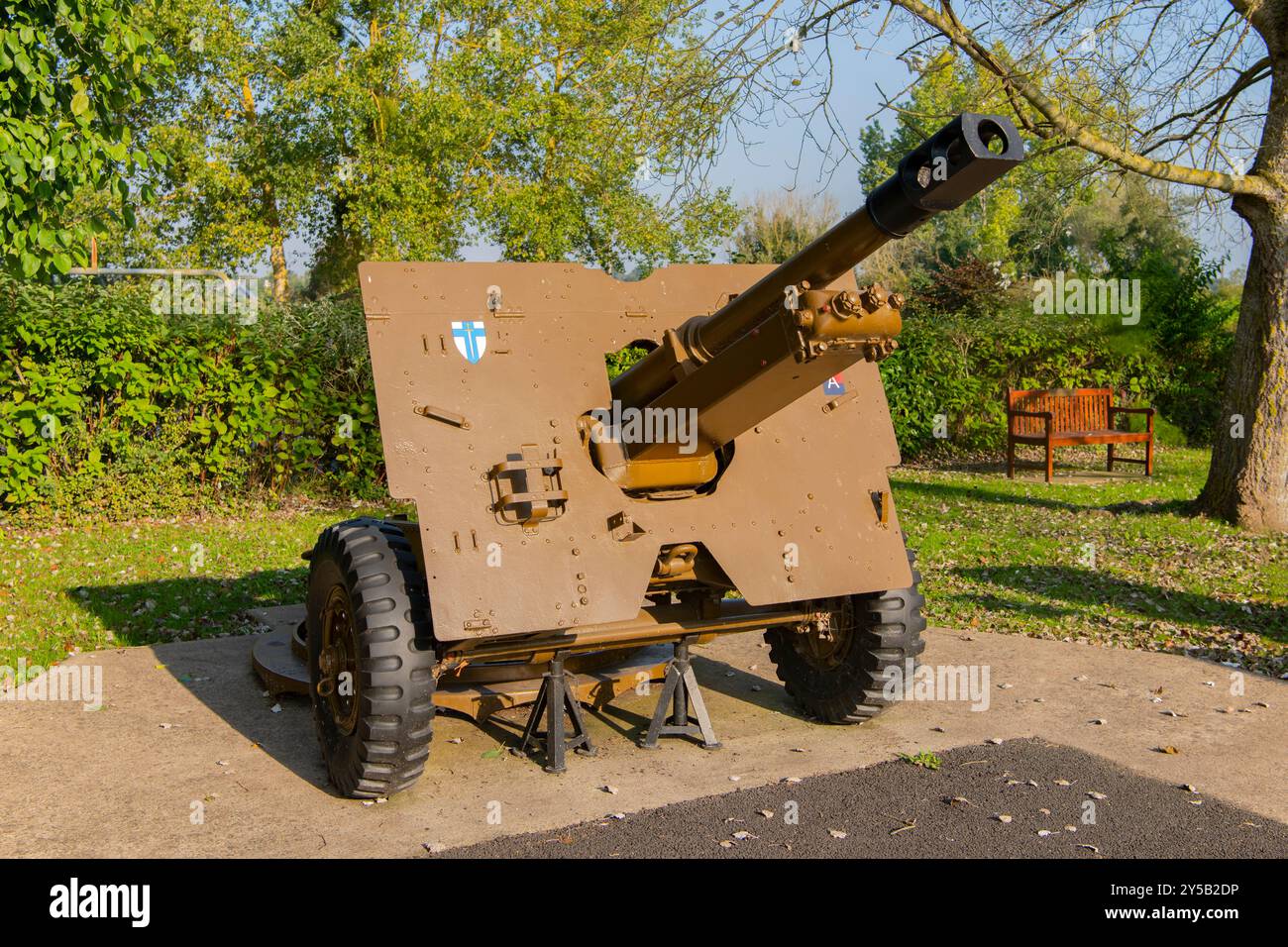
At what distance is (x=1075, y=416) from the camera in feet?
47.2

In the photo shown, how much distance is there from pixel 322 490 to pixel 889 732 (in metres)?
7.58

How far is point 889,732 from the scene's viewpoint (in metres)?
5.54

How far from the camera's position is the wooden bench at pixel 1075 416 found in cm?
1381

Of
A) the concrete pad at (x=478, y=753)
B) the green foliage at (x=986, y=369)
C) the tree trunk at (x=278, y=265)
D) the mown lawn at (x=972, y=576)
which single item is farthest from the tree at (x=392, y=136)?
the concrete pad at (x=478, y=753)

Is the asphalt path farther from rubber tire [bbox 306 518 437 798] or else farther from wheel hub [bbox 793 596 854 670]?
wheel hub [bbox 793 596 854 670]

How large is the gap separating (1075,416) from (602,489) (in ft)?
35.8

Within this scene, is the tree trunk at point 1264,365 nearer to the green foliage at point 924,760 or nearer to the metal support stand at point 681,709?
the green foliage at point 924,760

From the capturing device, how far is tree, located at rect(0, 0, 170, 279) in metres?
6.35

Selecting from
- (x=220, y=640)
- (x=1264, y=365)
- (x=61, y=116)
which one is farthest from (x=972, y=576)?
(x=61, y=116)

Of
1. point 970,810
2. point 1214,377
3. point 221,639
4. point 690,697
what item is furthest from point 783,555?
point 1214,377

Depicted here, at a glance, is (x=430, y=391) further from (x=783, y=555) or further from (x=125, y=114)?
(x=125, y=114)

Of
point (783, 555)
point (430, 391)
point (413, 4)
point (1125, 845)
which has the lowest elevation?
point (1125, 845)

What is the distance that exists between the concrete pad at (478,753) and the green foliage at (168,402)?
13.4 ft

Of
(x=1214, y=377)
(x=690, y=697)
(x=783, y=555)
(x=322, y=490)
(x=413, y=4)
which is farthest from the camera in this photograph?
(x=413, y=4)
